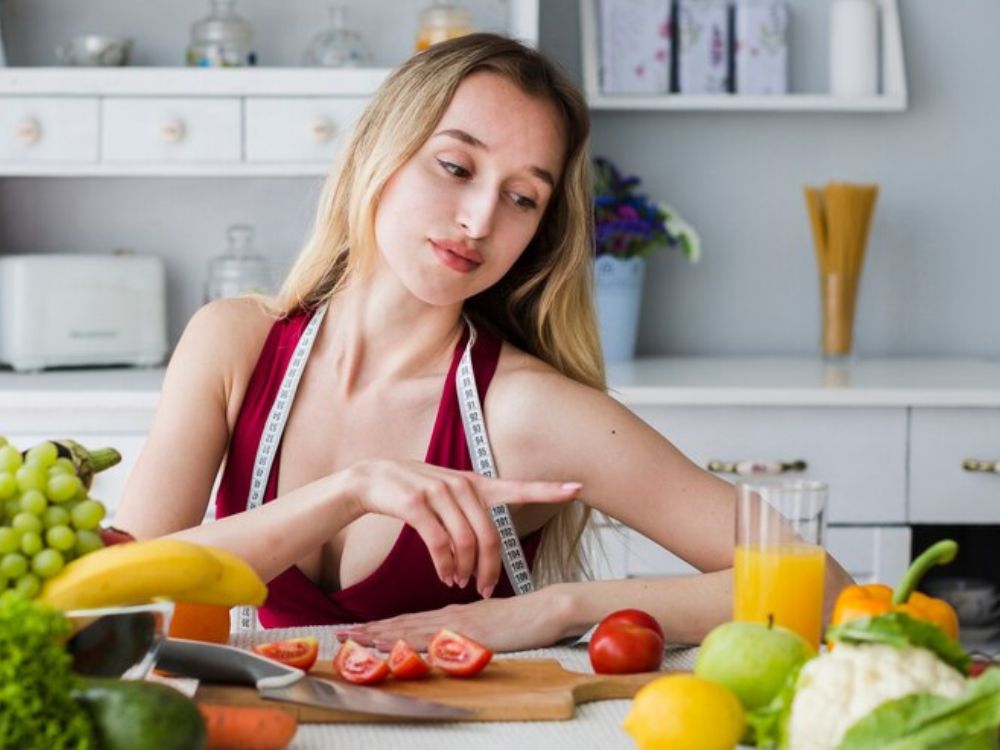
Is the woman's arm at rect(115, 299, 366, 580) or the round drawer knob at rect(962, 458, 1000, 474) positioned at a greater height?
the woman's arm at rect(115, 299, 366, 580)

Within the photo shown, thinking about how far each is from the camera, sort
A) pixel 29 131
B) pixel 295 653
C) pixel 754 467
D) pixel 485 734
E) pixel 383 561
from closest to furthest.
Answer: pixel 485 734, pixel 295 653, pixel 383 561, pixel 754 467, pixel 29 131

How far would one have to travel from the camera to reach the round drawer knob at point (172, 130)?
2877 mm

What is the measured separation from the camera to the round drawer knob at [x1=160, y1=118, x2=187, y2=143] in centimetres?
288

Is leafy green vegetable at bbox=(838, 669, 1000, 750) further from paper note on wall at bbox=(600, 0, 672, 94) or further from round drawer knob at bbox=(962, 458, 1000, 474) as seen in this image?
paper note on wall at bbox=(600, 0, 672, 94)

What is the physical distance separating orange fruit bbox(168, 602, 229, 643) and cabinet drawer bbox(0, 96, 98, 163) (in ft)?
6.02

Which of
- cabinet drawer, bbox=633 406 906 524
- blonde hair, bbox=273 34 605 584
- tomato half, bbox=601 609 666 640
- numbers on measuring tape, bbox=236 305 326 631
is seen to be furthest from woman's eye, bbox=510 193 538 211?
cabinet drawer, bbox=633 406 906 524

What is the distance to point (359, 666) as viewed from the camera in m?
1.11

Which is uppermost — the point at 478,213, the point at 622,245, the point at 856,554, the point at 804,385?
the point at 478,213

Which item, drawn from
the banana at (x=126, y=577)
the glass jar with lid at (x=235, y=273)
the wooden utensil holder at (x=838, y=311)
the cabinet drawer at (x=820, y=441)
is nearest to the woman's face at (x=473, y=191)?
the banana at (x=126, y=577)

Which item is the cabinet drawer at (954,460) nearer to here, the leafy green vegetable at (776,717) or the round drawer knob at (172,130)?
the round drawer knob at (172,130)

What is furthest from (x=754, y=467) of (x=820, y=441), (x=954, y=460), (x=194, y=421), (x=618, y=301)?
(x=194, y=421)

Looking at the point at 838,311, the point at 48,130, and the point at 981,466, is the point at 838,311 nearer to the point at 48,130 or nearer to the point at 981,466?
the point at 981,466

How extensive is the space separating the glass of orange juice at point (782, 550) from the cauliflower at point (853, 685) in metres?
0.22

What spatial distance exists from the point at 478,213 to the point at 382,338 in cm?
26
